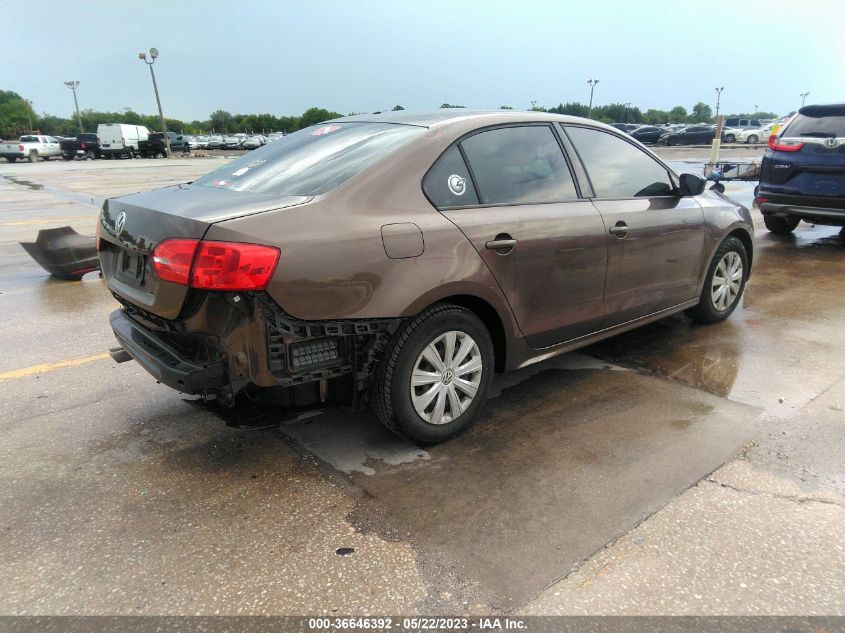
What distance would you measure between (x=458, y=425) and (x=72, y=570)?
182 centimetres

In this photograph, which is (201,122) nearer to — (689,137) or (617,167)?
(689,137)

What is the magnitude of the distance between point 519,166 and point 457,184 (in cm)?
51

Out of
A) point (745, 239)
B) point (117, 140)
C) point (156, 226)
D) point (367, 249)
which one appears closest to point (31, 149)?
point (117, 140)

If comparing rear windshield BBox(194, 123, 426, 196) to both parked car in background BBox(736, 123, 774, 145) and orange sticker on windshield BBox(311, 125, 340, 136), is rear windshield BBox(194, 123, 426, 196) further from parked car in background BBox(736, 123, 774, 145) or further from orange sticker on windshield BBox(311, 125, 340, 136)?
parked car in background BBox(736, 123, 774, 145)

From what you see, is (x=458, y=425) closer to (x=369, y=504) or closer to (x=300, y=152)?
(x=369, y=504)

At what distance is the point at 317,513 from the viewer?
267 centimetres

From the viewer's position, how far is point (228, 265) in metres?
2.50

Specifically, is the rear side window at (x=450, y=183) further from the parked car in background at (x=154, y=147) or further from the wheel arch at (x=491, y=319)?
the parked car in background at (x=154, y=147)

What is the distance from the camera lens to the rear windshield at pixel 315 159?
9.86 feet

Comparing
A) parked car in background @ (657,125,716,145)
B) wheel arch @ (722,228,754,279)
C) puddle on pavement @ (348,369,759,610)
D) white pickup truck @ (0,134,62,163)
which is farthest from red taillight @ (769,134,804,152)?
white pickup truck @ (0,134,62,163)

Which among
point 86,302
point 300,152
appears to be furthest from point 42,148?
point 300,152

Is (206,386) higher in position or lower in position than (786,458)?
higher

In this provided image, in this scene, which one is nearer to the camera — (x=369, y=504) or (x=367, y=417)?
(x=369, y=504)

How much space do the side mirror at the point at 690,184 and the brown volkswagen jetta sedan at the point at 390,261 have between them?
1.18 ft
